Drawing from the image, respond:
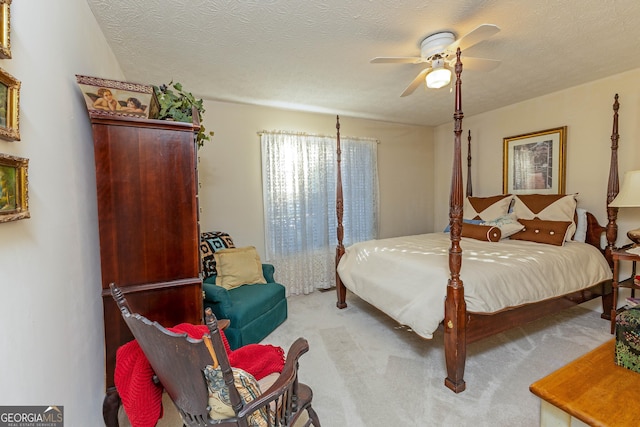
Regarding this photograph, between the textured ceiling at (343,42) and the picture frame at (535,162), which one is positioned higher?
the textured ceiling at (343,42)

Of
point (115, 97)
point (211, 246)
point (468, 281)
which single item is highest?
point (115, 97)

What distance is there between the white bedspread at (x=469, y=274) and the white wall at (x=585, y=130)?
733mm

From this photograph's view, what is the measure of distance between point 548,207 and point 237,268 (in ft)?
11.4

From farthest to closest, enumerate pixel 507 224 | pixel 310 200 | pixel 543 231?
pixel 310 200, pixel 507 224, pixel 543 231

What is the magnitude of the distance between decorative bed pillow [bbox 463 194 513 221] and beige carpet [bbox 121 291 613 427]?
1.27 meters

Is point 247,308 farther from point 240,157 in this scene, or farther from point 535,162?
point 535,162

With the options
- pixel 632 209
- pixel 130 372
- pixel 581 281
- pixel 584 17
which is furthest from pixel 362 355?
pixel 632 209

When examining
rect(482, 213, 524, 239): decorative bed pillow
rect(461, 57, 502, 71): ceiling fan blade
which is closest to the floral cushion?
rect(461, 57, 502, 71): ceiling fan blade

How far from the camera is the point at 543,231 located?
2914mm

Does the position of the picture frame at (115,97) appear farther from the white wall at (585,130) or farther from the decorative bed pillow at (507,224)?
the decorative bed pillow at (507,224)

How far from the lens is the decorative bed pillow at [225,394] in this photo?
34.3 inches

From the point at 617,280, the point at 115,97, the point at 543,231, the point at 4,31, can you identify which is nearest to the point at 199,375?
the point at 4,31

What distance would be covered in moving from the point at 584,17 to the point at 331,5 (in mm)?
1639

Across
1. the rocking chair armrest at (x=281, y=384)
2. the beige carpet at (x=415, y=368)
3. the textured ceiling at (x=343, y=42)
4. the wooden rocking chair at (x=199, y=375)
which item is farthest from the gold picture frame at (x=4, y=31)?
the beige carpet at (x=415, y=368)
